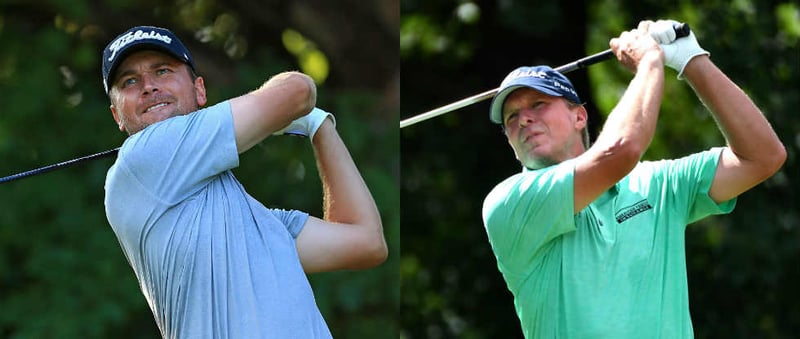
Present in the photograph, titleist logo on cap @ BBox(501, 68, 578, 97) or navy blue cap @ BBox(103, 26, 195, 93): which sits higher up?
navy blue cap @ BBox(103, 26, 195, 93)

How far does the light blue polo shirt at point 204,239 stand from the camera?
364 cm

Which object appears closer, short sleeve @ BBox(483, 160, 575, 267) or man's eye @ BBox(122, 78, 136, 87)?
man's eye @ BBox(122, 78, 136, 87)

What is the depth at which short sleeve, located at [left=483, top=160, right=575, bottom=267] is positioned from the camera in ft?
13.4

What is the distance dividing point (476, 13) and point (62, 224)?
3.20 metres

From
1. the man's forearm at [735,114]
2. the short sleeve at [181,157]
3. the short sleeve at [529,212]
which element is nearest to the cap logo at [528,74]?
the short sleeve at [529,212]

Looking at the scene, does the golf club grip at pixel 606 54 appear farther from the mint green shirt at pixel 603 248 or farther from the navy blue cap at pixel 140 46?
the navy blue cap at pixel 140 46

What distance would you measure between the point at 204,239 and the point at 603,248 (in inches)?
44.3

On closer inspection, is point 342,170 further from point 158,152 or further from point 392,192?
point 392,192

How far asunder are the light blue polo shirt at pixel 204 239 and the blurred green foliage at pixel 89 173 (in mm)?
4952

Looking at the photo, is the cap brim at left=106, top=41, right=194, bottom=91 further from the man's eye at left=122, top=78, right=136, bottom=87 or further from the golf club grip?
the golf club grip

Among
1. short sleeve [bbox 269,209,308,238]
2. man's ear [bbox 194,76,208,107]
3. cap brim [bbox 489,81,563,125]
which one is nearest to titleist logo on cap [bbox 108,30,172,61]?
man's ear [bbox 194,76,208,107]

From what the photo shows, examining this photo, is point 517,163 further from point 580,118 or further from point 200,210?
point 200,210

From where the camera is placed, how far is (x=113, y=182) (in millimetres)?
3811

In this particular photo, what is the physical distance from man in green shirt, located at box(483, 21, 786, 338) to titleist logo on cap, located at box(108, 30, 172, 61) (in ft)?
3.45
